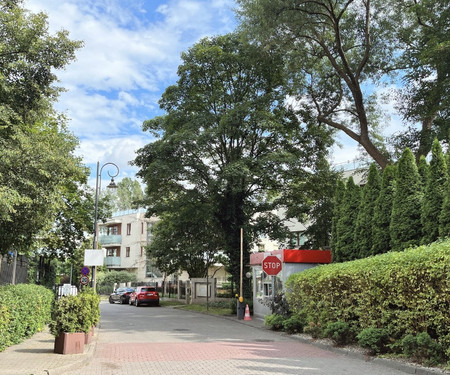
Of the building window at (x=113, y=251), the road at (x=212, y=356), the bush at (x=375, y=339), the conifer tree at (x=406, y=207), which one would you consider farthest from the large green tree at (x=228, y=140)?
the building window at (x=113, y=251)

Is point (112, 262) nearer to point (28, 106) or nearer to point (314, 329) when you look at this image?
point (314, 329)

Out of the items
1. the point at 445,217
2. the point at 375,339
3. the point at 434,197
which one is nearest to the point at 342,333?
the point at 375,339

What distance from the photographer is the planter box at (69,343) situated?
10.2m

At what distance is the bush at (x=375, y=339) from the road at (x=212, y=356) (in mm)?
482

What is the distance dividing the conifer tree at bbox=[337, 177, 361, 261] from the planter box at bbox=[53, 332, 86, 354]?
11018mm

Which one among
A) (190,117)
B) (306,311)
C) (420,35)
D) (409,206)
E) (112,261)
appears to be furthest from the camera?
(112,261)

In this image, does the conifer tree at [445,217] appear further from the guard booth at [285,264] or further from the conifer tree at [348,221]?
the guard booth at [285,264]

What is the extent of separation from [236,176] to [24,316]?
45.1 ft

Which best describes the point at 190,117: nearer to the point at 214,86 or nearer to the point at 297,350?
the point at 214,86

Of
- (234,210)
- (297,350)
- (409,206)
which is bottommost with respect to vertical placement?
(297,350)

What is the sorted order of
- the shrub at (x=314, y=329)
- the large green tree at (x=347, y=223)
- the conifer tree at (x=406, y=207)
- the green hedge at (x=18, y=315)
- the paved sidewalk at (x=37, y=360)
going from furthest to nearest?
the large green tree at (x=347, y=223)
the shrub at (x=314, y=329)
the conifer tree at (x=406, y=207)
the green hedge at (x=18, y=315)
the paved sidewalk at (x=37, y=360)

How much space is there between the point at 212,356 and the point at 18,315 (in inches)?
195

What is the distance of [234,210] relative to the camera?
27312 millimetres

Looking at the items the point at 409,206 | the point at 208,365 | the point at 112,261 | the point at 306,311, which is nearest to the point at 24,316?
the point at 208,365
